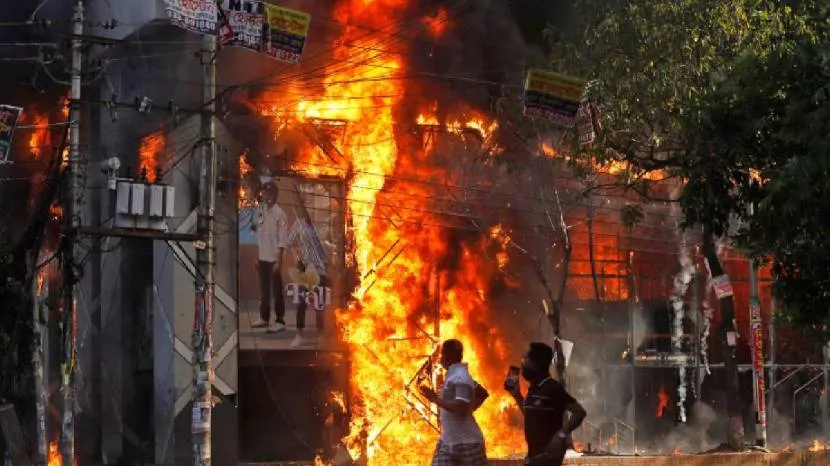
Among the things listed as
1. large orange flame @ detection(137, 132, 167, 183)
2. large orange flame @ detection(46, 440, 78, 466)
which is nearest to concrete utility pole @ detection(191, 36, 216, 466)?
large orange flame @ detection(137, 132, 167, 183)

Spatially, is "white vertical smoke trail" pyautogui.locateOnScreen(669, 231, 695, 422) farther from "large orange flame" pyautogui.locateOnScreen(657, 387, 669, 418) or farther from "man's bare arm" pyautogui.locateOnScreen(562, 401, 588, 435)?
"man's bare arm" pyautogui.locateOnScreen(562, 401, 588, 435)

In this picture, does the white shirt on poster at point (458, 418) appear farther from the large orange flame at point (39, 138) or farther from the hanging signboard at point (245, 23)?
the large orange flame at point (39, 138)

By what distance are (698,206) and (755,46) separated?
681 centimetres

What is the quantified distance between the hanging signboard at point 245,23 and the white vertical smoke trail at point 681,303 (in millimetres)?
14369

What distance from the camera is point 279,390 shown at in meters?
26.1

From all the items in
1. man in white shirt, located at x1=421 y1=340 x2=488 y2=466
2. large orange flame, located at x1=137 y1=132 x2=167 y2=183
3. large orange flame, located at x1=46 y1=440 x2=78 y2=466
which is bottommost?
large orange flame, located at x1=46 y1=440 x2=78 y2=466

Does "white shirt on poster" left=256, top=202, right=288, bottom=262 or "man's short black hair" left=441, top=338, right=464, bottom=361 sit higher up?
"white shirt on poster" left=256, top=202, right=288, bottom=262

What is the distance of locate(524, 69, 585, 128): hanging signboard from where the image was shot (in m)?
17.2

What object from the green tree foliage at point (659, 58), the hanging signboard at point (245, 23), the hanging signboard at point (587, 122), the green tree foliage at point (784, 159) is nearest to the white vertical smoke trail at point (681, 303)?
the green tree foliage at point (659, 58)

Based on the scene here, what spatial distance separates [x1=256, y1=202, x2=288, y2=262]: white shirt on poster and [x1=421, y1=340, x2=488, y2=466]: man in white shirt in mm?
16212

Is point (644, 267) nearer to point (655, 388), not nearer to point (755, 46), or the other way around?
point (655, 388)

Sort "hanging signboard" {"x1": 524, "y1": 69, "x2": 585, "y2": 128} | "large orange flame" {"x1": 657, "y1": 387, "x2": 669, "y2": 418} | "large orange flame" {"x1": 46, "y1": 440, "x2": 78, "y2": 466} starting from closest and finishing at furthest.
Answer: "hanging signboard" {"x1": 524, "y1": 69, "x2": 585, "y2": 128} → "large orange flame" {"x1": 657, "y1": 387, "x2": 669, "y2": 418} → "large orange flame" {"x1": 46, "y1": 440, "x2": 78, "y2": 466}

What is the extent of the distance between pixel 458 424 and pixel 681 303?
68.9 ft

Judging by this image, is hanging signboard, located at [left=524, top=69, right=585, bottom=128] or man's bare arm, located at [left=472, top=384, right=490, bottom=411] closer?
man's bare arm, located at [left=472, top=384, right=490, bottom=411]
